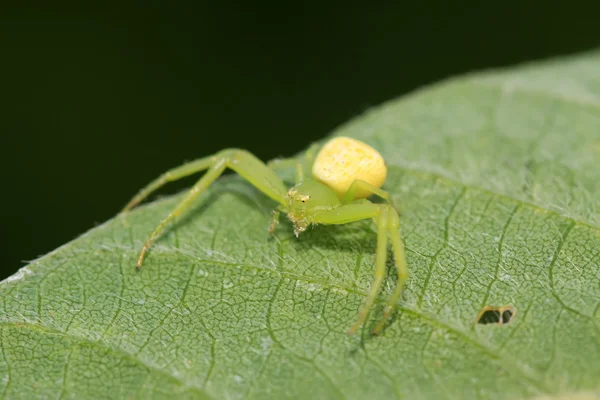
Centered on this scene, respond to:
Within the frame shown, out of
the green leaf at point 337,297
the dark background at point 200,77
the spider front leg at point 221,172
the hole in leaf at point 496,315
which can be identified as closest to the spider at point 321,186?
the spider front leg at point 221,172

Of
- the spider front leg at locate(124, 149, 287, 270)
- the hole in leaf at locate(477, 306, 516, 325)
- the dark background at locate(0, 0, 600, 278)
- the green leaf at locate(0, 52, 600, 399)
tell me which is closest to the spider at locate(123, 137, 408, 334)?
the spider front leg at locate(124, 149, 287, 270)

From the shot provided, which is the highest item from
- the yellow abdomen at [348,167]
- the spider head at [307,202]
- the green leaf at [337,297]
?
the yellow abdomen at [348,167]

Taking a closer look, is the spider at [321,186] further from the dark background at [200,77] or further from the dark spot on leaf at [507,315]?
the dark background at [200,77]

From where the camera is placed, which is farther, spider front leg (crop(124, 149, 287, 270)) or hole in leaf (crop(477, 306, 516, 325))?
spider front leg (crop(124, 149, 287, 270))

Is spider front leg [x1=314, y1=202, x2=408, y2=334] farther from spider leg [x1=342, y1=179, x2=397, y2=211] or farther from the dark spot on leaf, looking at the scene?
the dark spot on leaf

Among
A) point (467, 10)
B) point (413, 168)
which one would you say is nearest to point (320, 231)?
point (413, 168)
